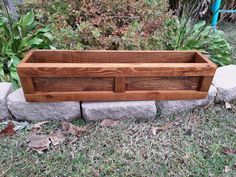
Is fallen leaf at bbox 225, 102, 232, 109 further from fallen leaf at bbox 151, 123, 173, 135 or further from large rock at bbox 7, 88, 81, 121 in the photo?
large rock at bbox 7, 88, 81, 121

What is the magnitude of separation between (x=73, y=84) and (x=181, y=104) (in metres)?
0.87

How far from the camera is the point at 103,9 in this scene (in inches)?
98.6

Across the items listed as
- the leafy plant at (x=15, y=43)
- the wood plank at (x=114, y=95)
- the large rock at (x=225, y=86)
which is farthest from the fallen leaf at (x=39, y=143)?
the large rock at (x=225, y=86)

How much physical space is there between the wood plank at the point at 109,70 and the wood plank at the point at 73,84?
5cm

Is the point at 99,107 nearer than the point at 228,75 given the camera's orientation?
Yes

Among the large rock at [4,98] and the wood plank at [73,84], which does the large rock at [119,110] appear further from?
the large rock at [4,98]

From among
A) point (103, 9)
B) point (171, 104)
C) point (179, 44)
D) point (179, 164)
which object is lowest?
point (179, 164)

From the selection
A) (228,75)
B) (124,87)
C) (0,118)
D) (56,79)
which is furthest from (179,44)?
(0,118)

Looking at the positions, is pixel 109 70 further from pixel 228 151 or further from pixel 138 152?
pixel 228 151

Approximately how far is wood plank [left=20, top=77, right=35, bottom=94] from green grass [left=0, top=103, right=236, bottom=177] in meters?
0.31

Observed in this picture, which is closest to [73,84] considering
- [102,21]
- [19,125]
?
[19,125]

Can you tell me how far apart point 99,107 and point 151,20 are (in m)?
1.22

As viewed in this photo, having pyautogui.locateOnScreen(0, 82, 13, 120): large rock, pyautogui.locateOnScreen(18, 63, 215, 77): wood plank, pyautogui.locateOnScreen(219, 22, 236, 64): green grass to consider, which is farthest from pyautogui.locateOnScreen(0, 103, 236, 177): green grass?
pyautogui.locateOnScreen(219, 22, 236, 64): green grass

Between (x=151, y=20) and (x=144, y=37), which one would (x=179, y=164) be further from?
(x=151, y=20)
